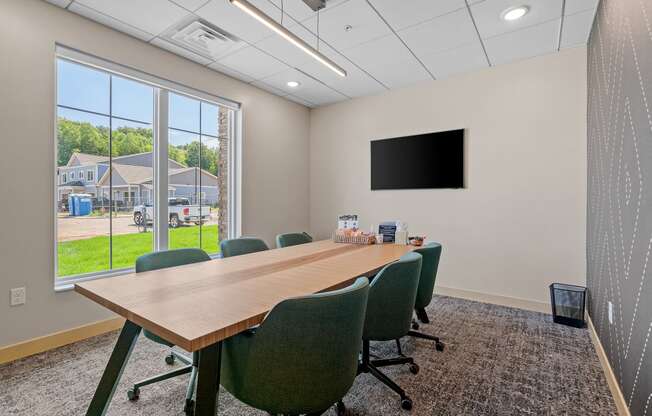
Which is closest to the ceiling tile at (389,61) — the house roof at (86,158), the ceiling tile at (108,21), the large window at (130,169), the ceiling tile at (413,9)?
the ceiling tile at (413,9)

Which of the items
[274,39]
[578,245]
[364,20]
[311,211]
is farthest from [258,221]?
[578,245]

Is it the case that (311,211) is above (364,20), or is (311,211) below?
below

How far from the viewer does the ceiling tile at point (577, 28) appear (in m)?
2.70

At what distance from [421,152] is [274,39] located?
2.26 meters

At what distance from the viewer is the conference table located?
1.17 metres

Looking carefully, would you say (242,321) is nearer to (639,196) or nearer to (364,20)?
(639,196)

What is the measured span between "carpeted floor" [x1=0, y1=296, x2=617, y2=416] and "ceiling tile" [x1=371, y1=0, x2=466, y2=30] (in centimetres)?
278

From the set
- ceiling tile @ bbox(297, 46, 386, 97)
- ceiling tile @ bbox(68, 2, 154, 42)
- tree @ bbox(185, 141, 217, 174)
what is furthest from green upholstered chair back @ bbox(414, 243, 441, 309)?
ceiling tile @ bbox(68, 2, 154, 42)

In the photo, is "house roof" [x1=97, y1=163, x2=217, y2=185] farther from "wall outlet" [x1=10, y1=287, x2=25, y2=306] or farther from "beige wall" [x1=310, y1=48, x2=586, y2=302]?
"beige wall" [x1=310, y1=48, x2=586, y2=302]

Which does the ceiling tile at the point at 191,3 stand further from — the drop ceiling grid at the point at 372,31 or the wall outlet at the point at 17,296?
the wall outlet at the point at 17,296

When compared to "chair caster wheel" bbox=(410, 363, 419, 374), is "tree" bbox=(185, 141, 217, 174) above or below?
above

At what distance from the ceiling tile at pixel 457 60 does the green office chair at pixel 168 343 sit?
3.10 meters

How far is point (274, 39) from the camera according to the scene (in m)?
3.10

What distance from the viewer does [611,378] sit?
202 cm
